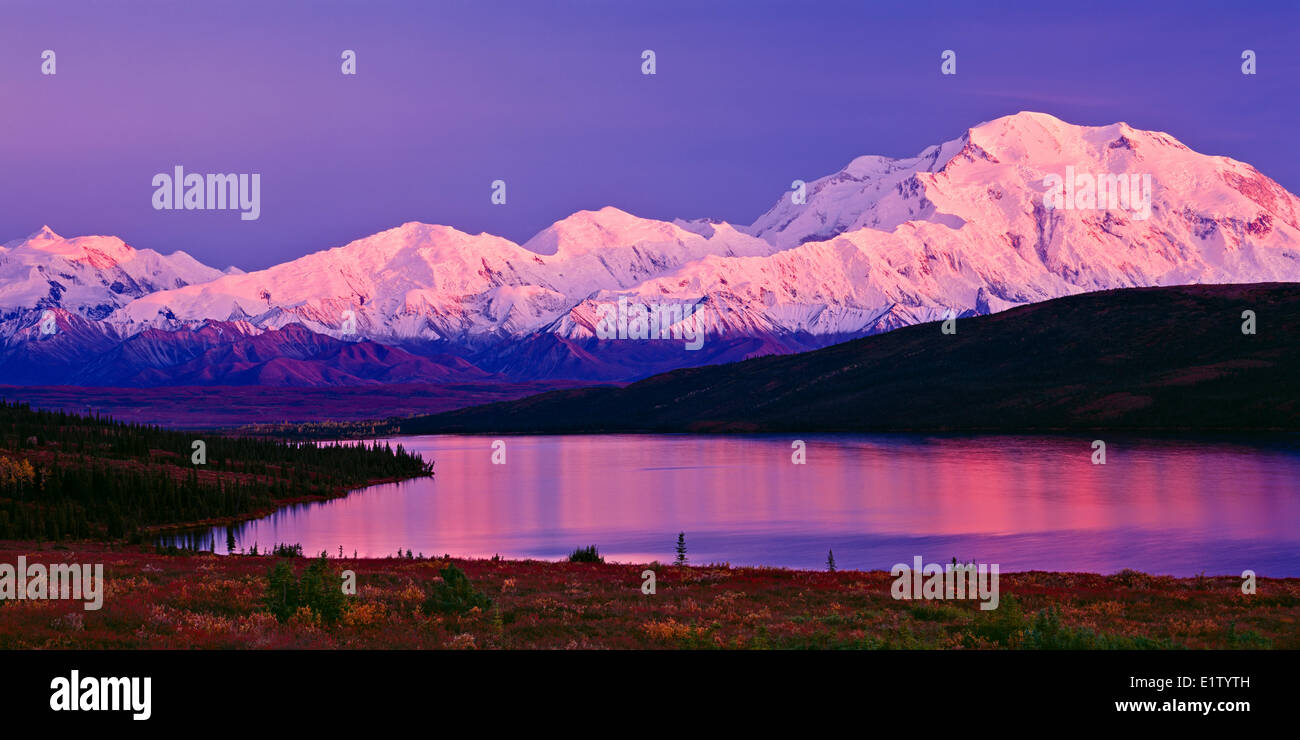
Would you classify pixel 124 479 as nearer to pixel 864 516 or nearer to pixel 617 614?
pixel 864 516

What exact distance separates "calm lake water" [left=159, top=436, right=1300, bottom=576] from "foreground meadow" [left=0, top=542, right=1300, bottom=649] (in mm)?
34803

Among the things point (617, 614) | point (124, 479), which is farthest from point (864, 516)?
point (617, 614)

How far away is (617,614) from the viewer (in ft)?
129

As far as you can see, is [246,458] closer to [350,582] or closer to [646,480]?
[646,480]

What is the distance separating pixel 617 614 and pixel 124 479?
354ft

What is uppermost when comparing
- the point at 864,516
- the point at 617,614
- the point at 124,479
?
the point at 124,479

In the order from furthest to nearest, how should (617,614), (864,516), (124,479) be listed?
(124,479), (864,516), (617,614)

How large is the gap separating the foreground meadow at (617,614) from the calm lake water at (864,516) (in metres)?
34.8

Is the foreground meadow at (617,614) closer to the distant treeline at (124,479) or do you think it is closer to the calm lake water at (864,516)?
the calm lake water at (864,516)

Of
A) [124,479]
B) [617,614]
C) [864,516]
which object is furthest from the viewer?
[124,479]

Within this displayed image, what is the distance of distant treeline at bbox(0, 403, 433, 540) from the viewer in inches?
4300

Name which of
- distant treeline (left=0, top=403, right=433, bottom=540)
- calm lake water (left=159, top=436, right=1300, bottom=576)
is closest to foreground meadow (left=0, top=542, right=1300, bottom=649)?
calm lake water (left=159, top=436, right=1300, bottom=576)
